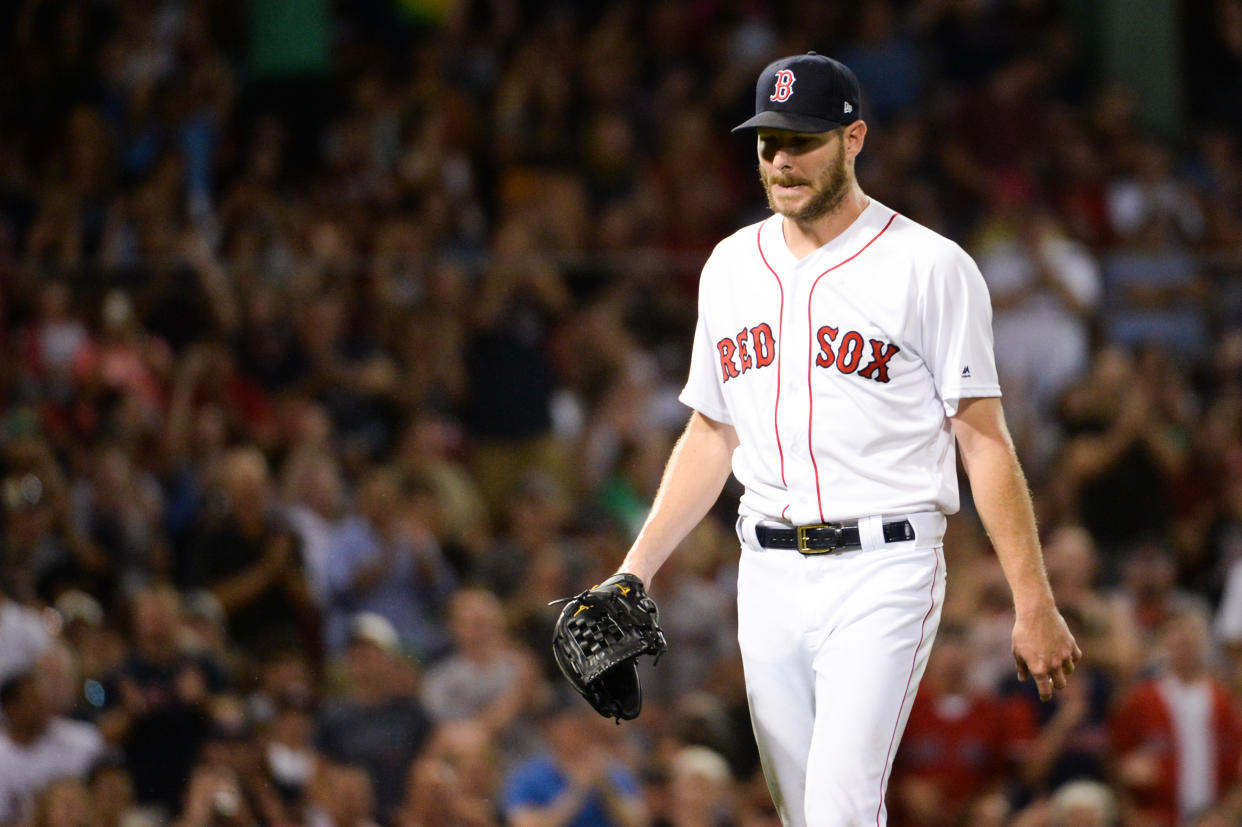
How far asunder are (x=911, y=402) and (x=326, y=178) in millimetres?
6358

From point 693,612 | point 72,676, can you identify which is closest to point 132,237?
point 72,676

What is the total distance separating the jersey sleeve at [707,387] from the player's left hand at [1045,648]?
88 cm

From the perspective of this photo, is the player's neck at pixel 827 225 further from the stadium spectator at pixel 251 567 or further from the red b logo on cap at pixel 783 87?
the stadium spectator at pixel 251 567

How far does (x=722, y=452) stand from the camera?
12.8ft

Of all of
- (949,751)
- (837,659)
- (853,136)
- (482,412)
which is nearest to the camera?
(837,659)

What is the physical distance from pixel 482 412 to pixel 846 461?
17.0ft

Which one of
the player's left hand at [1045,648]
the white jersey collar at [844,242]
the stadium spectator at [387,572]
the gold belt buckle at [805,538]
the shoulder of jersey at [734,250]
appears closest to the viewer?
the player's left hand at [1045,648]

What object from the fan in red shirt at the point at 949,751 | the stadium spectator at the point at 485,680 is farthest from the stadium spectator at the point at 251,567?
the fan in red shirt at the point at 949,751

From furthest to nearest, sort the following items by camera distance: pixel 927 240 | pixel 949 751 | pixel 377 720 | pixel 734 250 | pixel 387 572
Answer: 1. pixel 387 572
2. pixel 949 751
3. pixel 377 720
4. pixel 734 250
5. pixel 927 240

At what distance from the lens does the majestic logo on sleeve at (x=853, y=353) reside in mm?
3574

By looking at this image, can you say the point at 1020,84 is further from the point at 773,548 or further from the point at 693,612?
the point at 773,548

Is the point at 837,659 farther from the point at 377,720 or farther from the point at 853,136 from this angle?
the point at 377,720

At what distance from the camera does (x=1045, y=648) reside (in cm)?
332

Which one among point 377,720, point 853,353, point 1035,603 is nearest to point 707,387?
point 853,353
